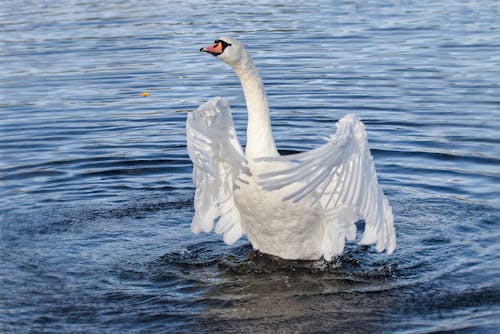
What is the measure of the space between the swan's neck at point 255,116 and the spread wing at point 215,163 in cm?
15

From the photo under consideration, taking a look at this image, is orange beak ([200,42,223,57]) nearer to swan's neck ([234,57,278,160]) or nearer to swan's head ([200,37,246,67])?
swan's head ([200,37,246,67])

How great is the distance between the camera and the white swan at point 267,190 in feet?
25.0

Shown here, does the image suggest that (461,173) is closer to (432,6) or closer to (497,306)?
(497,306)

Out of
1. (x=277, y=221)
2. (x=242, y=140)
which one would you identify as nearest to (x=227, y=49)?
(x=277, y=221)

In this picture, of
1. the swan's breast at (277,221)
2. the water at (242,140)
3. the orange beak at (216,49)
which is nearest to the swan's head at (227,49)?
the orange beak at (216,49)

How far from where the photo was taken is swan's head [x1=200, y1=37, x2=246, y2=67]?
8006 mm

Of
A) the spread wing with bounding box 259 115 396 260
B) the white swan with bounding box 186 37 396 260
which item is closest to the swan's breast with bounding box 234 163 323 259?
the white swan with bounding box 186 37 396 260

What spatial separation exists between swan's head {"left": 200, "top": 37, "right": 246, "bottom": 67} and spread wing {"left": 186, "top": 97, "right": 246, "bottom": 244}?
0.37 meters

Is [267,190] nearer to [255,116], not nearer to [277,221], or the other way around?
[277,221]

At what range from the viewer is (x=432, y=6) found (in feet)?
75.1

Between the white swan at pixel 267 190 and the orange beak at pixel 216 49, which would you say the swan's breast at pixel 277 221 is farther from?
the orange beak at pixel 216 49

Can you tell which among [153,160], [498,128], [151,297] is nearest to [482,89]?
[498,128]

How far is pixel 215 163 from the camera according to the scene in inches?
334

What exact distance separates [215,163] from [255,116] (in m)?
0.57
